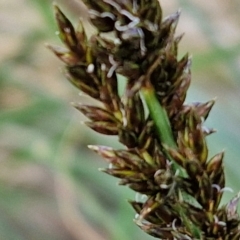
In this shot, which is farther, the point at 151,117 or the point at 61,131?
the point at 61,131

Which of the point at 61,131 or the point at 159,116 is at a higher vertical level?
the point at 61,131

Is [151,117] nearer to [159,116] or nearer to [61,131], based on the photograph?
[159,116]

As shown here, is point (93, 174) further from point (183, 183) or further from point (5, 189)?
point (183, 183)

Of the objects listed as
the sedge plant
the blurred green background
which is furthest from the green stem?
the blurred green background

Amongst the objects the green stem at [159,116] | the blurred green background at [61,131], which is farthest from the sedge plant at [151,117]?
the blurred green background at [61,131]

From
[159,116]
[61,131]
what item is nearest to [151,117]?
[159,116]

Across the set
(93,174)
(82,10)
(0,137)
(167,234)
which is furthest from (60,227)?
(167,234)

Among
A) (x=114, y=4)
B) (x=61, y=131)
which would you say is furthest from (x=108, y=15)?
(x=61, y=131)

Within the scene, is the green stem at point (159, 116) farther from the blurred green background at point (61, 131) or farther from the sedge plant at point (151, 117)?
the blurred green background at point (61, 131)

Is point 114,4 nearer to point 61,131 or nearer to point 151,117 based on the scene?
point 151,117
